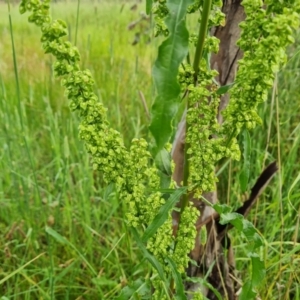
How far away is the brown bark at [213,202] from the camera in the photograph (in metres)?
1.19

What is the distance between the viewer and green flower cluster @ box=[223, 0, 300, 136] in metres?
0.62

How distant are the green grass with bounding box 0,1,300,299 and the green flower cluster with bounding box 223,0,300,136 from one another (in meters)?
0.31

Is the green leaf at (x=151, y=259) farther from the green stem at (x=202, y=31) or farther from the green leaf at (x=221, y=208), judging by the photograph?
the green stem at (x=202, y=31)

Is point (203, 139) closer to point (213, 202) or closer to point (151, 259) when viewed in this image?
point (151, 259)

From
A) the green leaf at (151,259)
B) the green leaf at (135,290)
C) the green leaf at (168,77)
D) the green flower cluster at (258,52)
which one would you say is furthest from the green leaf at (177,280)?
the green leaf at (168,77)

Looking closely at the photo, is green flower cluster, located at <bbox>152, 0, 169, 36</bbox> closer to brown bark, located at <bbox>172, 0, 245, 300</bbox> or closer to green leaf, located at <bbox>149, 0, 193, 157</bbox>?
green leaf, located at <bbox>149, 0, 193, 157</bbox>

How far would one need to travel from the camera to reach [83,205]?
171 centimetres

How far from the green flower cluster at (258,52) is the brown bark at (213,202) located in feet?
1.52

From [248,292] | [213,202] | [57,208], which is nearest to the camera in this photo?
[248,292]

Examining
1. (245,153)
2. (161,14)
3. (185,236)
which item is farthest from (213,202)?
(161,14)

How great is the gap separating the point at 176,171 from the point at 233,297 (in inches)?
15.9

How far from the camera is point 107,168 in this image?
846 millimetres

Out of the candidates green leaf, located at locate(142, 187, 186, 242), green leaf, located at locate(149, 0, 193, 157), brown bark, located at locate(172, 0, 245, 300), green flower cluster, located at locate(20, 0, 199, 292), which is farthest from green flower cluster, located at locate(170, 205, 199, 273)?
green leaf, located at locate(149, 0, 193, 157)

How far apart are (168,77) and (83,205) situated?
1.22m
